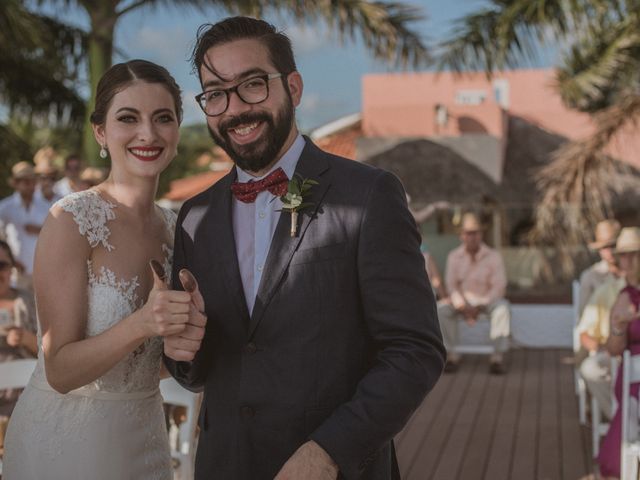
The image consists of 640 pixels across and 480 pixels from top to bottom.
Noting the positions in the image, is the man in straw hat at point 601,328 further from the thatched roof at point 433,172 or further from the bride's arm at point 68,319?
the thatched roof at point 433,172

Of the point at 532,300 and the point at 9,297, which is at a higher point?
the point at 9,297

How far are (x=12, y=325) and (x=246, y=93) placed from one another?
3.34m

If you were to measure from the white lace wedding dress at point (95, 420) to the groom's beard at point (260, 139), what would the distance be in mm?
577

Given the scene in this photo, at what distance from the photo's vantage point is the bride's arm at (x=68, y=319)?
1974 millimetres

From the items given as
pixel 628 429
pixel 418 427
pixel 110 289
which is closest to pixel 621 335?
pixel 628 429

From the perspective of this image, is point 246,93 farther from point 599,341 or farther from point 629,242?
point 599,341

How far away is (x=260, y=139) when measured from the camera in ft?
5.95

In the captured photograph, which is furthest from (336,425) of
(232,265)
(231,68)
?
(231,68)

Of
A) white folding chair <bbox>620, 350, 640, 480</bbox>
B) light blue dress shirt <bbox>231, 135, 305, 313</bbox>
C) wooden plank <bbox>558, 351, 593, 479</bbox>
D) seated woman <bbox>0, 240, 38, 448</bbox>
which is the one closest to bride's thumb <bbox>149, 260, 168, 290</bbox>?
light blue dress shirt <bbox>231, 135, 305, 313</bbox>

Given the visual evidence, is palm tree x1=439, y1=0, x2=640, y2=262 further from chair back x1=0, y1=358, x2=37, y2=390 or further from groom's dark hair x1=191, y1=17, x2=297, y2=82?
groom's dark hair x1=191, y1=17, x2=297, y2=82

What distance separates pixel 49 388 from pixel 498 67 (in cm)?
769

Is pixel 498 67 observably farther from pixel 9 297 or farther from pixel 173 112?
pixel 173 112

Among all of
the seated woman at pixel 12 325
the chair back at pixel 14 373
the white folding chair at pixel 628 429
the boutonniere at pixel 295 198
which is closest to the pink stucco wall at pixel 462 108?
the white folding chair at pixel 628 429

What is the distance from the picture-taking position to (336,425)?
5.40ft
